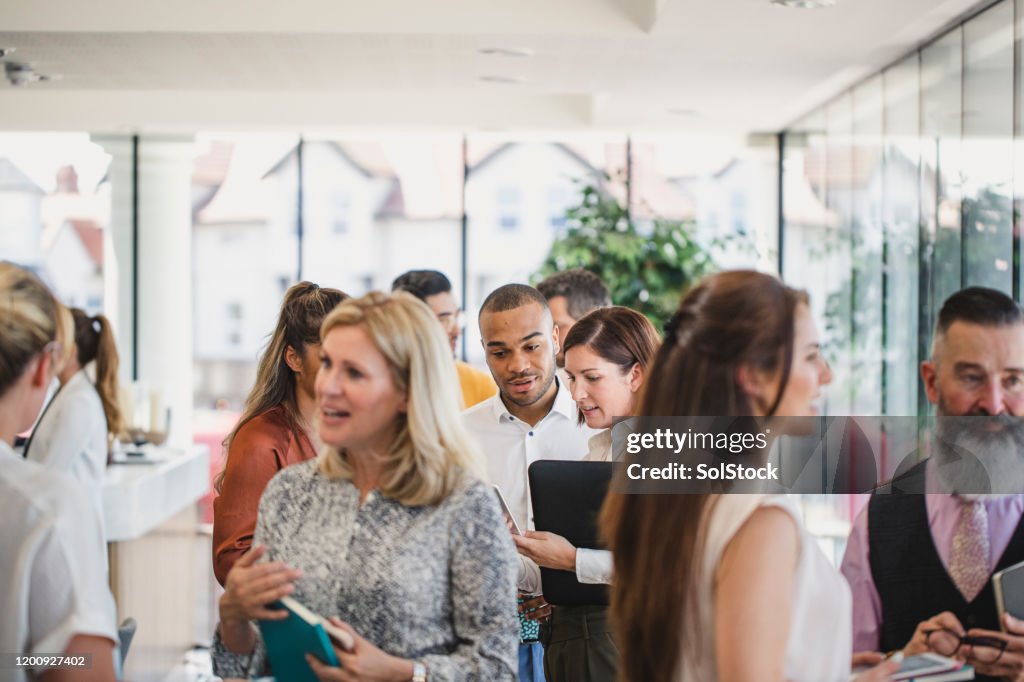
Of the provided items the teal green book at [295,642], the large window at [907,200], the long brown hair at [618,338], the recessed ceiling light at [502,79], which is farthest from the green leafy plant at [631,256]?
the teal green book at [295,642]

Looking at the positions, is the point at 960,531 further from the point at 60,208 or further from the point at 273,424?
the point at 60,208

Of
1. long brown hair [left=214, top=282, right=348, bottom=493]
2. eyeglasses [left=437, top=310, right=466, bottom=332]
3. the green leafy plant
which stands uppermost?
the green leafy plant

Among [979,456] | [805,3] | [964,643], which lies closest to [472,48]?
[805,3]

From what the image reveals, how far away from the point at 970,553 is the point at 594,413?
36.6 inches

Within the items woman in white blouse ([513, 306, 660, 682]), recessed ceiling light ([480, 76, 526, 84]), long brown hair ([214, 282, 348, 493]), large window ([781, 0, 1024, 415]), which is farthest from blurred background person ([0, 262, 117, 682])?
recessed ceiling light ([480, 76, 526, 84])

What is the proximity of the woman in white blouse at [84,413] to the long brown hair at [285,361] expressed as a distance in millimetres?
351

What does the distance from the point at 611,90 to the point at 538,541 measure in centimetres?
379

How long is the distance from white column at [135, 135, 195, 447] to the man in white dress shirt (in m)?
5.32

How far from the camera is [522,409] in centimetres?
300

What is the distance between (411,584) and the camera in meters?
1.80

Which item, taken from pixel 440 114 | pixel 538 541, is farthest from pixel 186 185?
pixel 538 541

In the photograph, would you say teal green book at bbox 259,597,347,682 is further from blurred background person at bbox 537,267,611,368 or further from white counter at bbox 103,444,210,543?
white counter at bbox 103,444,210,543

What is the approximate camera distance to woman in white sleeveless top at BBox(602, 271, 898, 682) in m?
1.50

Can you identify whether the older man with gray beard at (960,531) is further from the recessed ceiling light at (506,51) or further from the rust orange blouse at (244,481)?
the recessed ceiling light at (506,51)
